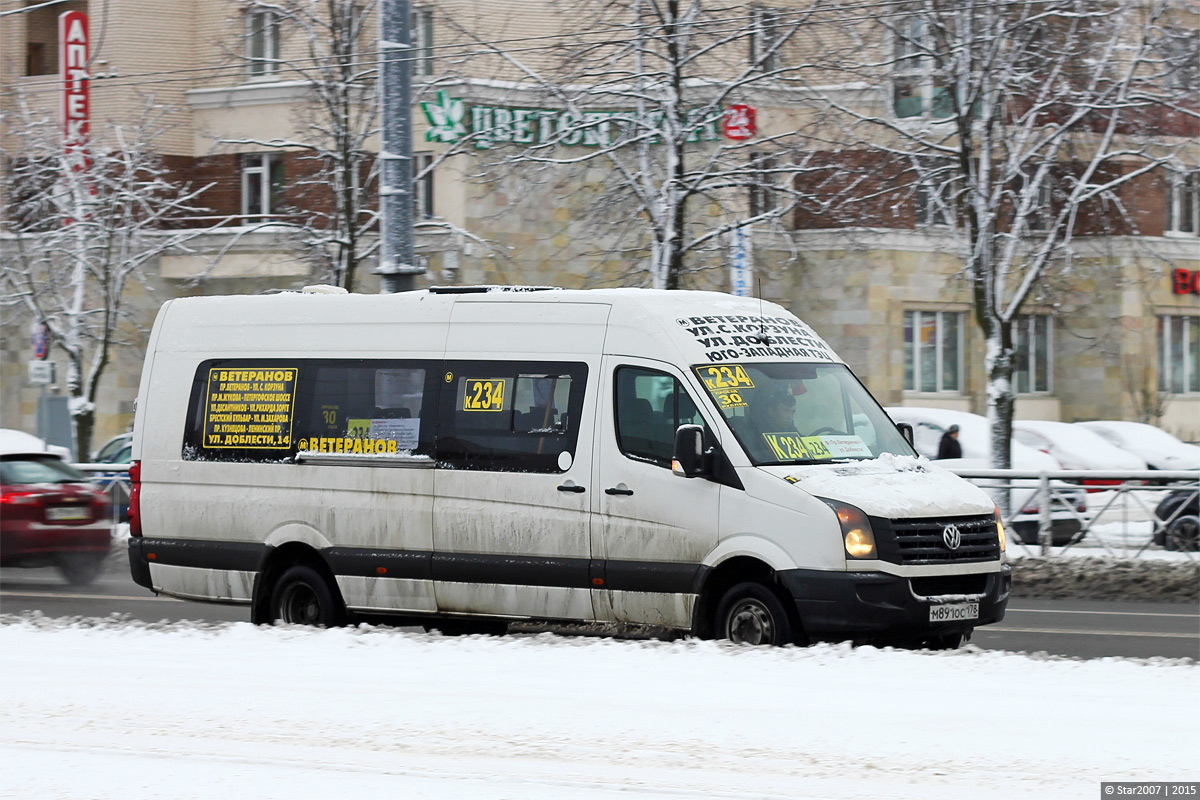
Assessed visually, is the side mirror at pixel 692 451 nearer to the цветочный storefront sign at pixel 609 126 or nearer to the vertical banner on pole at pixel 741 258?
the vertical banner on pole at pixel 741 258

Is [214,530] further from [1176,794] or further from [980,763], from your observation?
[1176,794]

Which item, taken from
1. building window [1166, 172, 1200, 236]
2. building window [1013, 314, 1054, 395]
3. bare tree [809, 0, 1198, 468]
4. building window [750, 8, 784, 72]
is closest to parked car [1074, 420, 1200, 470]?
bare tree [809, 0, 1198, 468]

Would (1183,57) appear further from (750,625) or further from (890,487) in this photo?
(750,625)

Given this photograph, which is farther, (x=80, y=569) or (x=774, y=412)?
(x=80, y=569)

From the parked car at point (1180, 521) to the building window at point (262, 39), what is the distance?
12.5 meters

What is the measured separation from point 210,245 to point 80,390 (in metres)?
7.00

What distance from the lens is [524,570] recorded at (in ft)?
34.4

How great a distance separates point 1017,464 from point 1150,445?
7.70 m

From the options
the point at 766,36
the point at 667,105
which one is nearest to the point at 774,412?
the point at 667,105

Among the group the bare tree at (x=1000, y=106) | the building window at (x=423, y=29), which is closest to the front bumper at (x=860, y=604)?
the bare tree at (x=1000, y=106)

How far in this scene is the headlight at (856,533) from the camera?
9375 millimetres

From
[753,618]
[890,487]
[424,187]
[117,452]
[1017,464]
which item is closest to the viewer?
[890,487]

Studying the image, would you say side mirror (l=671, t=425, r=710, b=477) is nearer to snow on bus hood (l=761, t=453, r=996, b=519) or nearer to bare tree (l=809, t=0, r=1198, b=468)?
snow on bus hood (l=761, t=453, r=996, b=519)

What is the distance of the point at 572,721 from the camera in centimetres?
718
